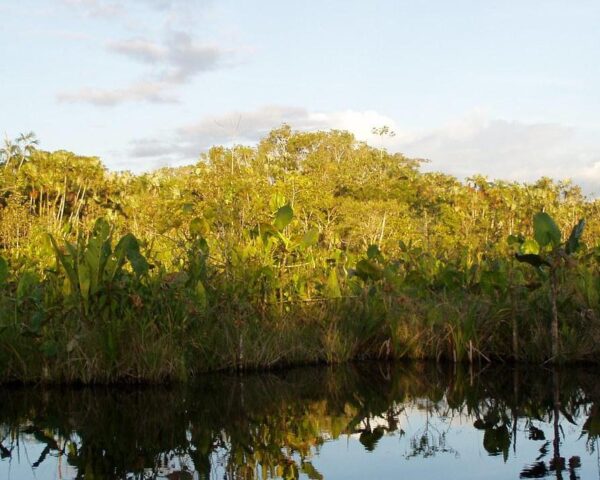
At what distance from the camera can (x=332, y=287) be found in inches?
383

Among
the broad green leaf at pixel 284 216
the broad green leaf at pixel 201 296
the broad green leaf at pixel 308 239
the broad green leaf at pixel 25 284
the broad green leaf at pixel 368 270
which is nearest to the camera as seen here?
the broad green leaf at pixel 25 284

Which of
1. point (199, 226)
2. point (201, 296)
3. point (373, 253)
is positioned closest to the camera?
point (201, 296)

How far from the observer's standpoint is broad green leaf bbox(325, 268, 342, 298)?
970 cm

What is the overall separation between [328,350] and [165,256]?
2.63 metres

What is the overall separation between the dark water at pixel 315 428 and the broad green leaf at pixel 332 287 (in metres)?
1.69

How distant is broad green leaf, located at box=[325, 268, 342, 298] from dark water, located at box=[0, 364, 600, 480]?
169cm

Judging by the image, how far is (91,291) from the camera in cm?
741

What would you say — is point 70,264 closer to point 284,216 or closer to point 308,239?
point 284,216

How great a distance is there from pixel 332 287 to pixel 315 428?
4.13 meters

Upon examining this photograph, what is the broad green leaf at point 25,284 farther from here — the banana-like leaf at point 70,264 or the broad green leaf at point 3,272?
the banana-like leaf at point 70,264

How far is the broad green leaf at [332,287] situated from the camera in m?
9.70

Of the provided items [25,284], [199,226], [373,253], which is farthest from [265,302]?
[25,284]

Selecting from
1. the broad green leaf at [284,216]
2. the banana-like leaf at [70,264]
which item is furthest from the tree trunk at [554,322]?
the banana-like leaf at [70,264]

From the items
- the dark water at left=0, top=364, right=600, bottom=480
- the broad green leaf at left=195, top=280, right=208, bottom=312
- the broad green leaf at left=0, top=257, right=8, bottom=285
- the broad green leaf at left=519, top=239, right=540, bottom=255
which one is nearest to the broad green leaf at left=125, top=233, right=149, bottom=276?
the broad green leaf at left=195, top=280, right=208, bottom=312
